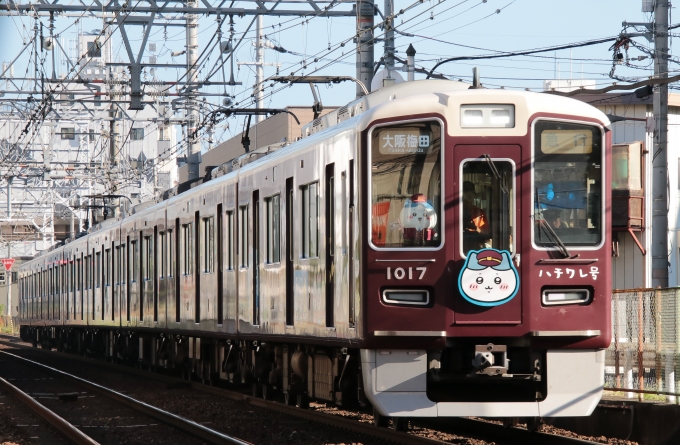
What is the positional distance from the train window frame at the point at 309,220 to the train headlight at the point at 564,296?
2.41 meters

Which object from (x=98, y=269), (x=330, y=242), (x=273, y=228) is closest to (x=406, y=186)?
(x=330, y=242)

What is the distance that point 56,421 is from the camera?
518 inches

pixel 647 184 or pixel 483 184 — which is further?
pixel 647 184

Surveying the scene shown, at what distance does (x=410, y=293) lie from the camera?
9336 millimetres

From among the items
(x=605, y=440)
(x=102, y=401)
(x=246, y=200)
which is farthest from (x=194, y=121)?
(x=605, y=440)

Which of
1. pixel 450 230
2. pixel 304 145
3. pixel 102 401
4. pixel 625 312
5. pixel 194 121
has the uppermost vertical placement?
pixel 194 121

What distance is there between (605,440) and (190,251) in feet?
27.5

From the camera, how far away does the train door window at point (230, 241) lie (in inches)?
584

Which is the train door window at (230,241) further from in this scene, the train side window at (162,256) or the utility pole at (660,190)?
the utility pole at (660,190)

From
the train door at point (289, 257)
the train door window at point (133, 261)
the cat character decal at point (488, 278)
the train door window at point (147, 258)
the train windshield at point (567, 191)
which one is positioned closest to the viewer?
the cat character decal at point (488, 278)

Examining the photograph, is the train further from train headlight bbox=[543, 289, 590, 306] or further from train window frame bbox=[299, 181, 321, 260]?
train window frame bbox=[299, 181, 321, 260]

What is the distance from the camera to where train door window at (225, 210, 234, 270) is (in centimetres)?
1484

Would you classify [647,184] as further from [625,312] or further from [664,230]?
[625,312]

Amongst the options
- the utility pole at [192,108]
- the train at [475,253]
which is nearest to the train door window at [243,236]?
the train at [475,253]
